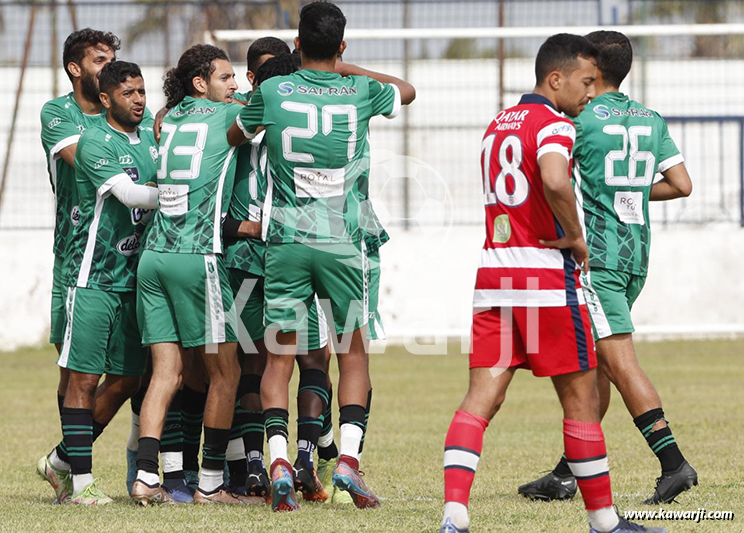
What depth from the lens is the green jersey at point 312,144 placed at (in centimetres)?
585

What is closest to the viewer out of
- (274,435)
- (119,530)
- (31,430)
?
(119,530)

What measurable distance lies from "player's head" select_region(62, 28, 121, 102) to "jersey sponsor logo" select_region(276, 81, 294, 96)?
1.33 meters

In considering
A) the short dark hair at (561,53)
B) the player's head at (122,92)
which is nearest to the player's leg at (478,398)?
the short dark hair at (561,53)

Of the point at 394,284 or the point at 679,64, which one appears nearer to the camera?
the point at 394,284

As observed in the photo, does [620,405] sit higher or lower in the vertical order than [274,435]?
lower

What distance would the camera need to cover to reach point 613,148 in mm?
6262

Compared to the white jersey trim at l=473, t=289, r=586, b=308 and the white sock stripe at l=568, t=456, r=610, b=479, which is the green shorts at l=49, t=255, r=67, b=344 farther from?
the white sock stripe at l=568, t=456, r=610, b=479

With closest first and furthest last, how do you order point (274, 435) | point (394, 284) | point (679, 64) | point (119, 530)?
point (119, 530), point (274, 435), point (394, 284), point (679, 64)

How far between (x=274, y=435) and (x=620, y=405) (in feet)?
A: 18.6

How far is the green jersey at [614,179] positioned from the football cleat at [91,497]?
2875mm

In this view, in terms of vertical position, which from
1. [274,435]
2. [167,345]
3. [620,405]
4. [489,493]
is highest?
[167,345]

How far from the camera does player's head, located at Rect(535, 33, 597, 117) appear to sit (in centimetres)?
512

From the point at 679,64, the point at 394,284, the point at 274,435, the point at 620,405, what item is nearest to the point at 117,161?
the point at 274,435

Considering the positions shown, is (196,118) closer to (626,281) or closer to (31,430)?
(626,281)
